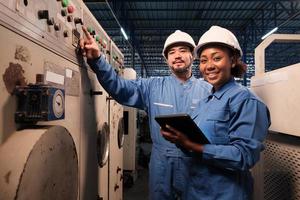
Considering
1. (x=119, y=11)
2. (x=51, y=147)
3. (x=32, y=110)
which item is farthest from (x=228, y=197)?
(x=119, y=11)

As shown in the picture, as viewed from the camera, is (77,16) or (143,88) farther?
(143,88)

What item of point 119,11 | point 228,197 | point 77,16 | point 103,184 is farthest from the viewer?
point 119,11

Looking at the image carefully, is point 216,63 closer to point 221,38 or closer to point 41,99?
point 221,38

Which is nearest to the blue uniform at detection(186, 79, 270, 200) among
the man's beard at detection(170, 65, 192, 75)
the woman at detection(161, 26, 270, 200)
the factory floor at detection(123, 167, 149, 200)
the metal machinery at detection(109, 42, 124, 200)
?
the woman at detection(161, 26, 270, 200)

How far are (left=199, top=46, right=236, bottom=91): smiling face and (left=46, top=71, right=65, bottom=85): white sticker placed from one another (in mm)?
679

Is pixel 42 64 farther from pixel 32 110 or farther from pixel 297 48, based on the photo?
pixel 297 48

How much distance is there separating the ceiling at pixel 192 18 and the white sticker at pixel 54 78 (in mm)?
5569

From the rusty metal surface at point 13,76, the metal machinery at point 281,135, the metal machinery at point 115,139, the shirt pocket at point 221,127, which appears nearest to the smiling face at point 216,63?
the shirt pocket at point 221,127

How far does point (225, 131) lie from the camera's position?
4.43ft

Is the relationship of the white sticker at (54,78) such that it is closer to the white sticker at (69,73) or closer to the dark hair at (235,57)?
the white sticker at (69,73)

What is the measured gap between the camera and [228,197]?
4.31ft

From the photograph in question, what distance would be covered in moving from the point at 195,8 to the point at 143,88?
6.42m

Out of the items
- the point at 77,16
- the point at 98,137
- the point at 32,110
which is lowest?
the point at 98,137

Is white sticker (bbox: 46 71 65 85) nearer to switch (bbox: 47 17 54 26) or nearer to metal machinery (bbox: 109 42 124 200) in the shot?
switch (bbox: 47 17 54 26)
